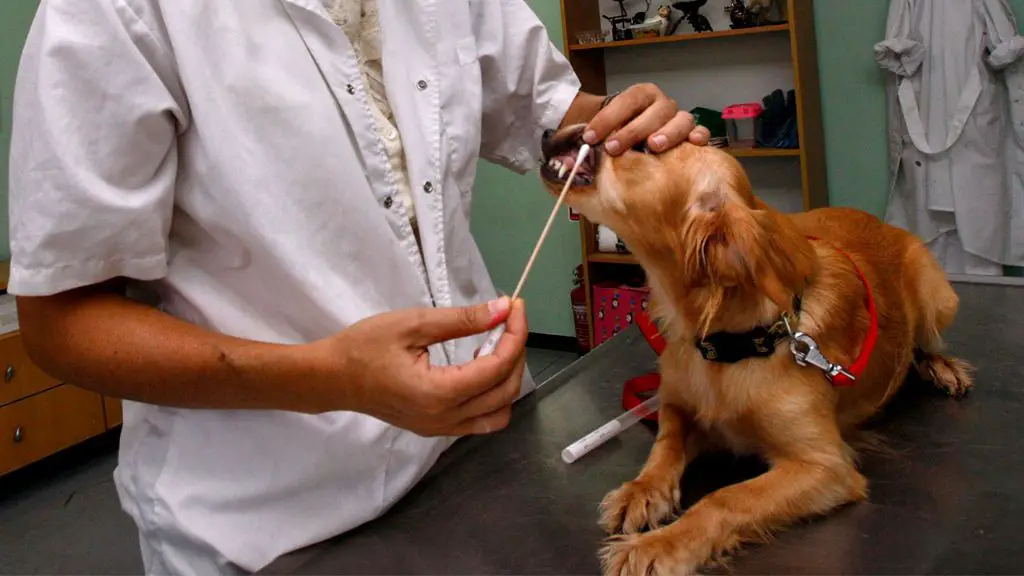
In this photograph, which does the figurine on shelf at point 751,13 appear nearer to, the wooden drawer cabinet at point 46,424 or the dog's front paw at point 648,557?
the dog's front paw at point 648,557

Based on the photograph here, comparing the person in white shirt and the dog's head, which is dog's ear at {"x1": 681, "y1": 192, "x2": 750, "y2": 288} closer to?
the dog's head

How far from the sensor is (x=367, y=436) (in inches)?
42.1

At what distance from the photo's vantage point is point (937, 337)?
1.55 metres

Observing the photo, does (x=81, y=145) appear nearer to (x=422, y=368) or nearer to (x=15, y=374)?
(x=422, y=368)

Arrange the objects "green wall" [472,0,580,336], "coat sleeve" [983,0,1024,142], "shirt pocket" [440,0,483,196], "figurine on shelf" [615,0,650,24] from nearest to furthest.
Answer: "shirt pocket" [440,0,483,196], "coat sleeve" [983,0,1024,142], "figurine on shelf" [615,0,650,24], "green wall" [472,0,580,336]

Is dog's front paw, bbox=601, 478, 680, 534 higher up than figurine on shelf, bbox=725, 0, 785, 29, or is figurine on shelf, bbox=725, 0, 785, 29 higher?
figurine on shelf, bbox=725, 0, 785, 29

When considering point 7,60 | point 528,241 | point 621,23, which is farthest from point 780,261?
point 7,60

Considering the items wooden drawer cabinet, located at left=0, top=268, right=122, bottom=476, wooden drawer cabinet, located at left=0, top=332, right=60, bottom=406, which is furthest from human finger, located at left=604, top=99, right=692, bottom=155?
wooden drawer cabinet, located at left=0, top=332, right=60, bottom=406

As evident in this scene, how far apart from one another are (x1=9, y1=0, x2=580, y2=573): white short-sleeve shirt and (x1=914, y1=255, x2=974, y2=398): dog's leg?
874 mm

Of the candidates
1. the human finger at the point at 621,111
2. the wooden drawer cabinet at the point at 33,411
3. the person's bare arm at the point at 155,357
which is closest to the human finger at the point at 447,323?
the person's bare arm at the point at 155,357

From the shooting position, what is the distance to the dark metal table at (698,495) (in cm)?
102

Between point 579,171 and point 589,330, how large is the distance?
2.83 metres

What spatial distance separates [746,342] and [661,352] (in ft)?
0.80

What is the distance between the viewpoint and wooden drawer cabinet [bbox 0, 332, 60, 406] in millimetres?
3158
